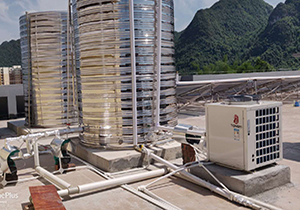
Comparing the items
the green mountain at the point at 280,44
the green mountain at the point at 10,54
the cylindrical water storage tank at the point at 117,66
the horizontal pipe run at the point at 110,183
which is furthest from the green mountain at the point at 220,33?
the horizontal pipe run at the point at 110,183

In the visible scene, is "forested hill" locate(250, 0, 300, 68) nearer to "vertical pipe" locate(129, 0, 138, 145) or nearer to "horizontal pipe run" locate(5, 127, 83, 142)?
"vertical pipe" locate(129, 0, 138, 145)

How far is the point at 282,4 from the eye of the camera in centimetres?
11250

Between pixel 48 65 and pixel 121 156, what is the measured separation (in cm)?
529

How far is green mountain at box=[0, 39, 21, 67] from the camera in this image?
75.2m

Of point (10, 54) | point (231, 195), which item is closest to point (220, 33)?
point (10, 54)

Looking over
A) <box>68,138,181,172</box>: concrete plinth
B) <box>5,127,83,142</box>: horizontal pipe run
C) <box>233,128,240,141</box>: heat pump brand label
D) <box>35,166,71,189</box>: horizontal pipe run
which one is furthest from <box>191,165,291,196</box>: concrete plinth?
<box>5,127,83,142</box>: horizontal pipe run

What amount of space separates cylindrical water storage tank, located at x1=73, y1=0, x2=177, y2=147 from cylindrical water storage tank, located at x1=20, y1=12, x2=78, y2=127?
3.59 m

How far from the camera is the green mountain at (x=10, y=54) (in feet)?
247

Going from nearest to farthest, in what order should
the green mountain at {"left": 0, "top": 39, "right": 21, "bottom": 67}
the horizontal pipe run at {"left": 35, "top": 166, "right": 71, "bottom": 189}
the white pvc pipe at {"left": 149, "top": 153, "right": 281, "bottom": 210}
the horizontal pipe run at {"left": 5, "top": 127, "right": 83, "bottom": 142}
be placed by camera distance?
the white pvc pipe at {"left": 149, "top": 153, "right": 281, "bottom": 210} < the horizontal pipe run at {"left": 35, "top": 166, "right": 71, "bottom": 189} < the horizontal pipe run at {"left": 5, "top": 127, "right": 83, "bottom": 142} < the green mountain at {"left": 0, "top": 39, "right": 21, "bottom": 67}

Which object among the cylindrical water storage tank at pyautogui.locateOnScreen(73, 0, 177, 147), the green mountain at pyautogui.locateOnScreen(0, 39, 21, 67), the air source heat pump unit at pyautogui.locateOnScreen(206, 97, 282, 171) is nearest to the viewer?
the air source heat pump unit at pyautogui.locateOnScreen(206, 97, 282, 171)

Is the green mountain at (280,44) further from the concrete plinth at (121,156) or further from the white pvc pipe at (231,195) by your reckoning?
the white pvc pipe at (231,195)

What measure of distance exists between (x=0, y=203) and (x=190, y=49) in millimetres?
93593

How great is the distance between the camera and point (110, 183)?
16.8ft

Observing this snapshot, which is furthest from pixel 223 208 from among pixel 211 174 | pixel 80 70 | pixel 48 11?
pixel 48 11
